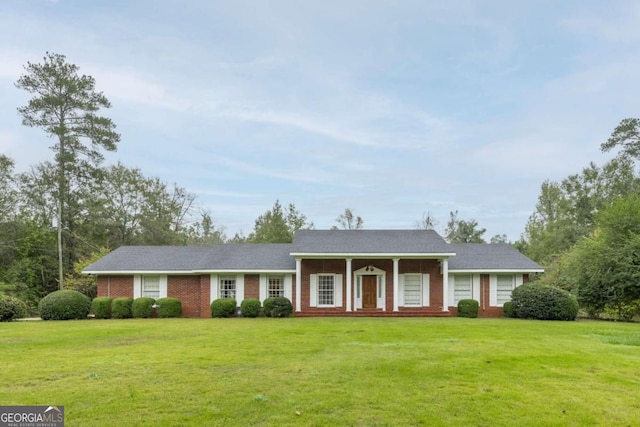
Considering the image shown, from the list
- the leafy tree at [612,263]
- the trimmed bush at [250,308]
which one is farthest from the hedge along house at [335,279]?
the leafy tree at [612,263]

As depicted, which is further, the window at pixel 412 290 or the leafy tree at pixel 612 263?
the window at pixel 412 290

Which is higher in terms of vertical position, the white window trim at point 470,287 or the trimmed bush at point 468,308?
the white window trim at point 470,287

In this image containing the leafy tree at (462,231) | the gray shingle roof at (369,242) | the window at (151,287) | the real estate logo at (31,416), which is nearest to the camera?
the real estate logo at (31,416)

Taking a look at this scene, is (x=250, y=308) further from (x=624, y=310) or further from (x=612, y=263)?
(x=624, y=310)

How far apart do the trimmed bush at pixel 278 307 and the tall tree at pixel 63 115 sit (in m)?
18.2

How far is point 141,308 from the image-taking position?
23.9 meters

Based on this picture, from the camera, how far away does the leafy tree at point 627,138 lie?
38906mm

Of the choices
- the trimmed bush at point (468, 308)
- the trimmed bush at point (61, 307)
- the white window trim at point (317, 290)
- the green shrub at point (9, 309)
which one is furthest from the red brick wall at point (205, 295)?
the trimmed bush at point (468, 308)

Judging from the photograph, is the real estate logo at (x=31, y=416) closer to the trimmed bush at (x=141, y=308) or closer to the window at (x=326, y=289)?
the trimmed bush at (x=141, y=308)

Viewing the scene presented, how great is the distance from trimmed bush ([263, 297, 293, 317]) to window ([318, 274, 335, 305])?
2374 mm

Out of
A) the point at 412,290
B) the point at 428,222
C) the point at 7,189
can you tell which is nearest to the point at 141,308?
the point at 412,290

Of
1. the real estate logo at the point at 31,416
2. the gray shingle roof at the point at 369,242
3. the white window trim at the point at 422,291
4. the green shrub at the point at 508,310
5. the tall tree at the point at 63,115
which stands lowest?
the green shrub at the point at 508,310

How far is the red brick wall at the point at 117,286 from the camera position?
25250 mm

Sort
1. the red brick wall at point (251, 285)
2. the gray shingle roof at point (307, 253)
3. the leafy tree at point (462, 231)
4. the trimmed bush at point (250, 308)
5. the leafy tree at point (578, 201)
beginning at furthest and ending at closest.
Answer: the leafy tree at point (462, 231), the leafy tree at point (578, 201), the red brick wall at point (251, 285), the gray shingle roof at point (307, 253), the trimmed bush at point (250, 308)
